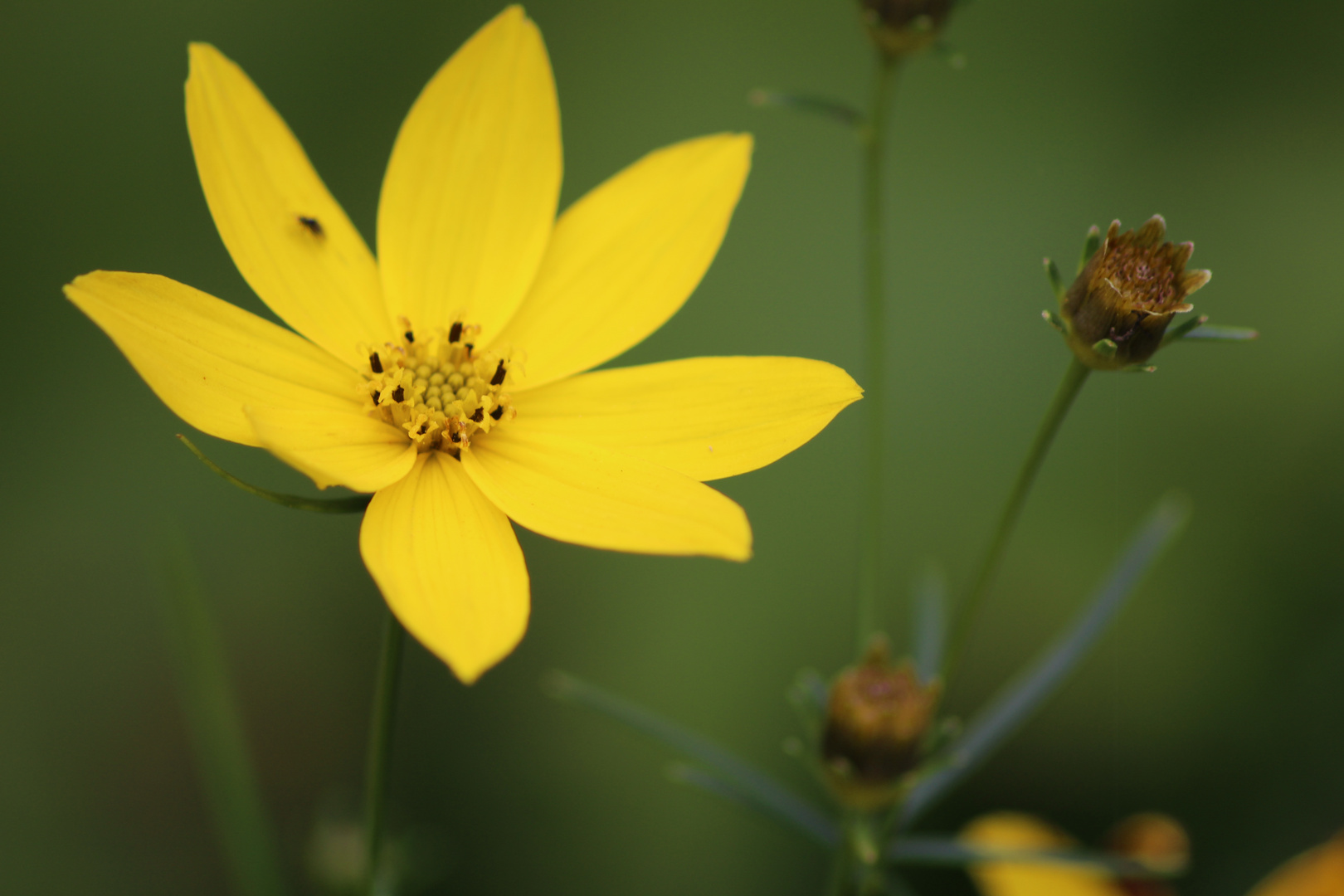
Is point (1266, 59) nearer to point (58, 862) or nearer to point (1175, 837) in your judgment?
point (1175, 837)

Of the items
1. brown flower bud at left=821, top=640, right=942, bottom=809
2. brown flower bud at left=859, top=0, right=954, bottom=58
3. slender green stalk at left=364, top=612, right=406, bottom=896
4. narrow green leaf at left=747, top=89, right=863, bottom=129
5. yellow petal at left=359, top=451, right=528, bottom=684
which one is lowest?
brown flower bud at left=821, top=640, right=942, bottom=809

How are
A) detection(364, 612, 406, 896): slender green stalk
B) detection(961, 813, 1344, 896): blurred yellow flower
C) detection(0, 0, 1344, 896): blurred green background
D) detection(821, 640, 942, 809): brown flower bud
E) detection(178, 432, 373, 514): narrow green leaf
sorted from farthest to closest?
1. detection(0, 0, 1344, 896): blurred green background
2. detection(961, 813, 1344, 896): blurred yellow flower
3. detection(821, 640, 942, 809): brown flower bud
4. detection(364, 612, 406, 896): slender green stalk
5. detection(178, 432, 373, 514): narrow green leaf

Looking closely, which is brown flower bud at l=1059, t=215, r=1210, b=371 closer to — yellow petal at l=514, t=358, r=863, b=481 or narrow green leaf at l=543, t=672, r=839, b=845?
yellow petal at l=514, t=358, r=863, b=481

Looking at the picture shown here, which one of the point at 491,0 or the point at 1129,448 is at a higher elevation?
the point at 491,0

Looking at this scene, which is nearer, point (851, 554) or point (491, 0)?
point (851, 554)

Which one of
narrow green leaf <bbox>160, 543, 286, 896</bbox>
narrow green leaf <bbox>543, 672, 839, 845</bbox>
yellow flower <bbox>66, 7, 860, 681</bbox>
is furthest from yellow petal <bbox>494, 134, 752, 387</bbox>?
narrow green leaf <bbox>160, 543, 286, 896</bbox>

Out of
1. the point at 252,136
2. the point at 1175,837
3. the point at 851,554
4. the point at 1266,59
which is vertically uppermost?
the point at 252,136

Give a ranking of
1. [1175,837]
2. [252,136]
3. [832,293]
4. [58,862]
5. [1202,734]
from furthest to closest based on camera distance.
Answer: [832,293]
[1202,734]
[58,862]
[1175,837]
[252,136]

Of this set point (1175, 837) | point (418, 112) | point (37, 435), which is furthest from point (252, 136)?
point (1175, 837)
